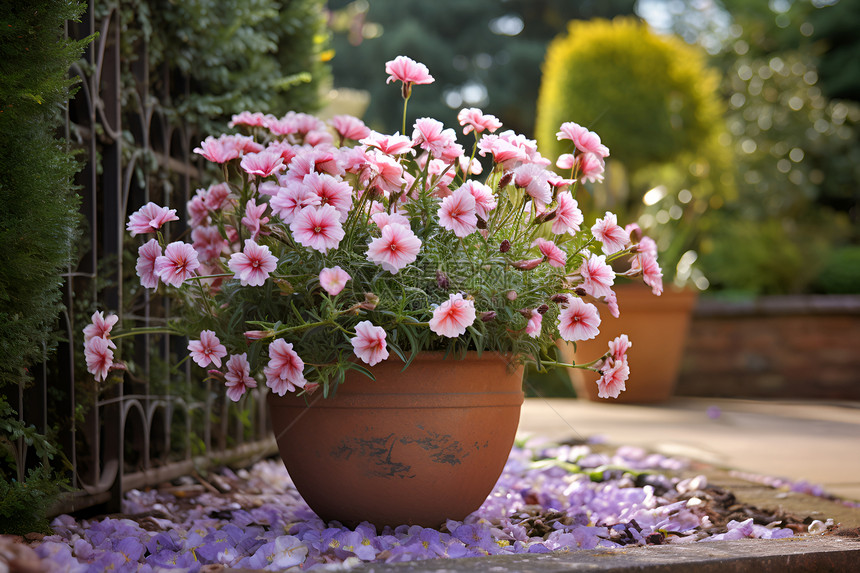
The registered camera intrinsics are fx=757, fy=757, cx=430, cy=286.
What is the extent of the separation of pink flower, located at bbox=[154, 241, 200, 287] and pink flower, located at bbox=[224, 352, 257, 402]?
170mm

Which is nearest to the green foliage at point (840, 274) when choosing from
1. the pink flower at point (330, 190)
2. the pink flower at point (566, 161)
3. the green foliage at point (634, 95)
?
the green foliage at point (634, 95)

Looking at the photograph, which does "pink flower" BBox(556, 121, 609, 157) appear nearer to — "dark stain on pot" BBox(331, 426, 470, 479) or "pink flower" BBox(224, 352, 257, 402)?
"dark stain on pot" BBox(331, 426, 470, 479)

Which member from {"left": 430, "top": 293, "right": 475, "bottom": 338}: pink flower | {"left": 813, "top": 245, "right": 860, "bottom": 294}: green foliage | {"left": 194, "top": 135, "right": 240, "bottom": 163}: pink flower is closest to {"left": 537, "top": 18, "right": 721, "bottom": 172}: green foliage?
{"left": 813, "top": 245, "right": 860, "bottom": 294}: green foliage

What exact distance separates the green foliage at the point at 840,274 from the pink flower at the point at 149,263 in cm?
685

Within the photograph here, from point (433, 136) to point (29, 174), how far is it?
0.69 m

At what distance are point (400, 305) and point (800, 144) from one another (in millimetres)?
9257

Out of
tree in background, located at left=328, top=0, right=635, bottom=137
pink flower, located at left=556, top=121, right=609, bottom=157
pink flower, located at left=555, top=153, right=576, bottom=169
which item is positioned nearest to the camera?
pink flower, located at left=556, top=121, right=609, bottom=157

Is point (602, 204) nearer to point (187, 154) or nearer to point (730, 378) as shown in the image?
point (730, 378)

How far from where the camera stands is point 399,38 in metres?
13.5

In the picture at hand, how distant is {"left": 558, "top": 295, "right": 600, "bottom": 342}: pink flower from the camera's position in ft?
4.49

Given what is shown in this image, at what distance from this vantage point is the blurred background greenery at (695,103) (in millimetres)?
5281

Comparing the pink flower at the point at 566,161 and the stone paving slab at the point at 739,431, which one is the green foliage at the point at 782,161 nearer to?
the stone paving slab at the point at 739,431

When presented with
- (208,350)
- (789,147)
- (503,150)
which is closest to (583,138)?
(503,150)

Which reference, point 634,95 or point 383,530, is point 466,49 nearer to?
point 634,95
